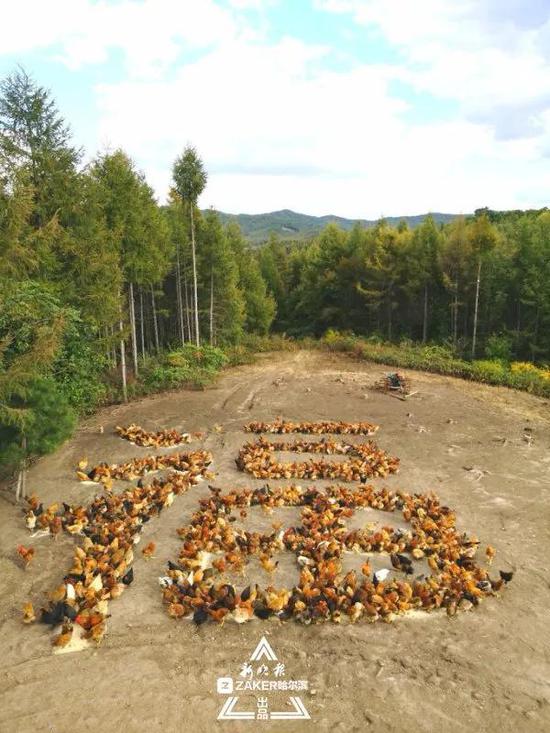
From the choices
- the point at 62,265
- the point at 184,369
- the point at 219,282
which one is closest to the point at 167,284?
the point at 219,282

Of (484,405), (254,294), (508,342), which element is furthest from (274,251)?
(484,405)

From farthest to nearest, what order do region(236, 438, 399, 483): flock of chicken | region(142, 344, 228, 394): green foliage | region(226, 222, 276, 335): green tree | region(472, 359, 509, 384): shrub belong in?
1. region(226, 222, 276, 335): green tree
2. region(472, 359, 509, 384): shrub
3. region(142, 344, 228, 394): green foliage
4. region(236, 438, 399, 483): flock of chicken

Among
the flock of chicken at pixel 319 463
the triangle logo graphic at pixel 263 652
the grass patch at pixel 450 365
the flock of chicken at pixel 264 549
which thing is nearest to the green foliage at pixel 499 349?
the grass patch at pixel 450 365

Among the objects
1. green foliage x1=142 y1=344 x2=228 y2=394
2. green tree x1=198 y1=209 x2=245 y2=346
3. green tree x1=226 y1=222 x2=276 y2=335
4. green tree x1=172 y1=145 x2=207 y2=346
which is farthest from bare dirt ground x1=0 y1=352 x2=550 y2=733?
green tree x1=226 y1=222 x2=276 y2=335

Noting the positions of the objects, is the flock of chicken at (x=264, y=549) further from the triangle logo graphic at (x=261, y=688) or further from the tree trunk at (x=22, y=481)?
the tree trunk at (x=22, y=481)

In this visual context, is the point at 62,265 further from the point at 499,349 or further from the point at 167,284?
the point at 499,349

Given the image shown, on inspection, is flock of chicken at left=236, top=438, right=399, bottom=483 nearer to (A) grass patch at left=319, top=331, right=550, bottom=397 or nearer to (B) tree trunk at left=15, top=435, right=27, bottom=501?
(B) tree trunk at left=15, top=435, right=27, bottom=501
